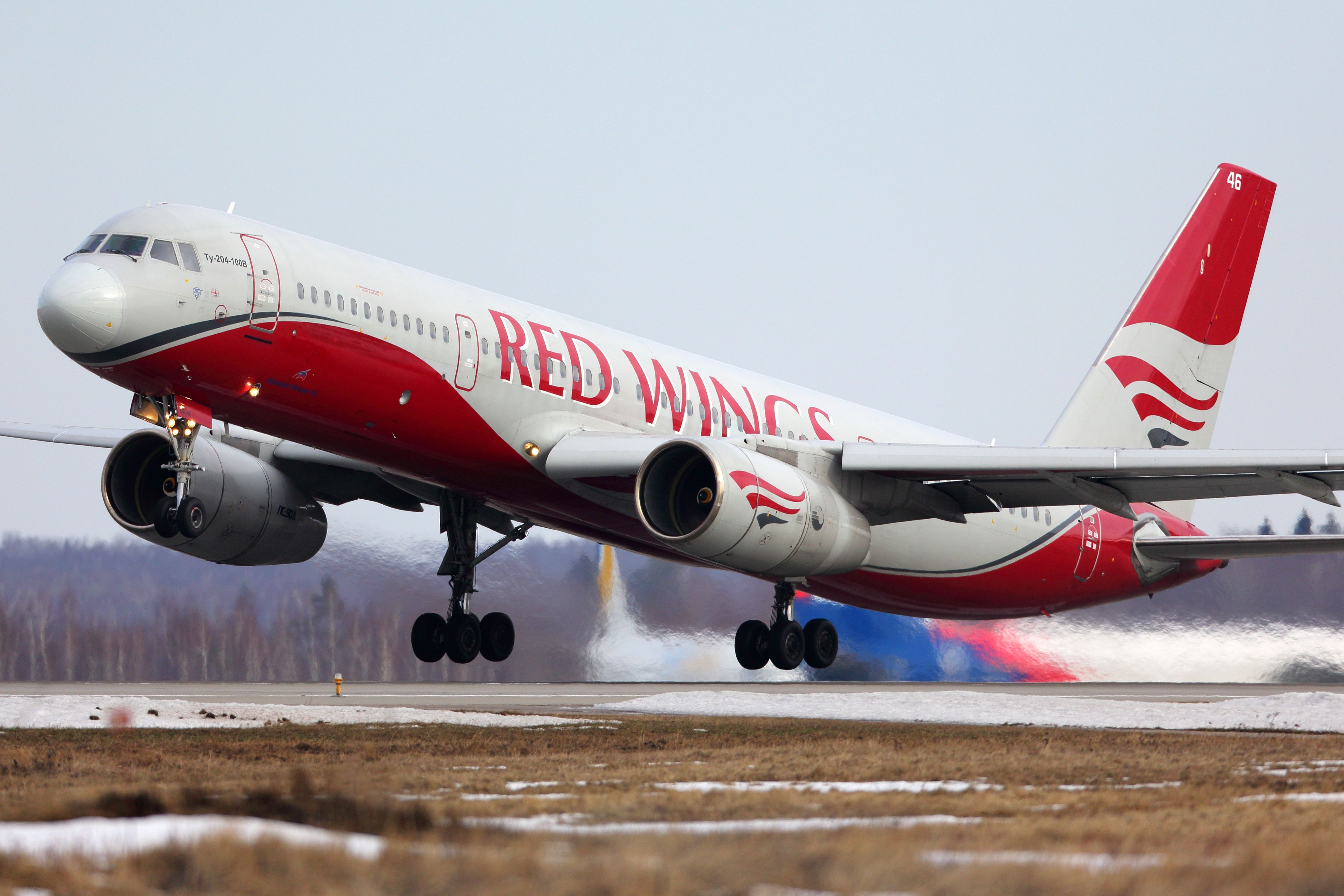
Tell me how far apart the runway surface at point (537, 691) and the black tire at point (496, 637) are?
888 mm

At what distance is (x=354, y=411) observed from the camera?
17.8m

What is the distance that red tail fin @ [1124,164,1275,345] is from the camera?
28.9m

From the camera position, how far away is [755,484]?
60.4 feet

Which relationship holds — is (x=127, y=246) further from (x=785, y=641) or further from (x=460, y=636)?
(x=785, y=641)

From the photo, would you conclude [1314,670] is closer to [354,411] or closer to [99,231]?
[354,411]

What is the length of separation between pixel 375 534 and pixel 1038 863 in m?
28.8

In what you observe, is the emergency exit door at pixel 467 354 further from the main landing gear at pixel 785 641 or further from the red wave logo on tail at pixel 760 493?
the main landing gear at pixel 785 641

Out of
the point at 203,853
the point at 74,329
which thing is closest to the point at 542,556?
the point at 74,329

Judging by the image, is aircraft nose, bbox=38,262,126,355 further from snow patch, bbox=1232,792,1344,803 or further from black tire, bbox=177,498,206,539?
snow patch, bbox=1232,792,1344,803

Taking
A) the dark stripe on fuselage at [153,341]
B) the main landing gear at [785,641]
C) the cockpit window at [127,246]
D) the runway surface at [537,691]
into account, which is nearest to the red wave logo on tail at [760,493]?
the main landing gear at [785,641]

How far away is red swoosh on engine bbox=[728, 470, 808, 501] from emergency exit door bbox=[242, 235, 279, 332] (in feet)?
19.6

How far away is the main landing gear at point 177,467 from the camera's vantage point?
17234 mm

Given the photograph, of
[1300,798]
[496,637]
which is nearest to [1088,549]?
[496,637]

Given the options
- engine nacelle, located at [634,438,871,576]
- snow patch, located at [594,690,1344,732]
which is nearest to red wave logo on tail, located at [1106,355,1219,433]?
snow patch, located at [594,690,1344,732]
